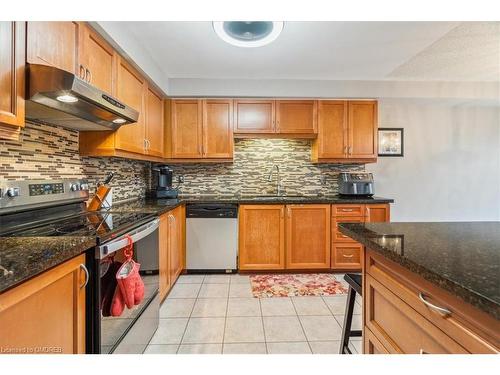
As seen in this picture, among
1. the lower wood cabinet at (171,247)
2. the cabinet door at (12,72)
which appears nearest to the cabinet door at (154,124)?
the lower wood cabinet at (171,247)

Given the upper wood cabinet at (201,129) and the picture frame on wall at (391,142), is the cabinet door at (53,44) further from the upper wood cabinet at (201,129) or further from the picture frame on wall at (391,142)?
the picture frame on wall at (391,142)

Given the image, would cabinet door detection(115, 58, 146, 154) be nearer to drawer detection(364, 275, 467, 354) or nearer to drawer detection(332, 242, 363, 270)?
drawer detection(364, 275, 467, 354)

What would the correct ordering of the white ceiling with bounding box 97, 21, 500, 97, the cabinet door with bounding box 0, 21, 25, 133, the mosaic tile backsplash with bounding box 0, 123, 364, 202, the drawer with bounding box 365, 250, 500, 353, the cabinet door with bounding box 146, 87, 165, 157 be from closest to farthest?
the drawer with bounding box 365, 250, 500, 353
the cabinet door with bounding box 0, 21, 25, 133
the white ceiling with bounding box 97, 21, 500, 97
the cabinet door with bounding box 146, 87, 165, 157
the mosaic tile backsplash with bounding box 0, 123, 364, 202

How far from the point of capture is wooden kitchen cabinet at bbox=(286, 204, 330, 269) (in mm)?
3131

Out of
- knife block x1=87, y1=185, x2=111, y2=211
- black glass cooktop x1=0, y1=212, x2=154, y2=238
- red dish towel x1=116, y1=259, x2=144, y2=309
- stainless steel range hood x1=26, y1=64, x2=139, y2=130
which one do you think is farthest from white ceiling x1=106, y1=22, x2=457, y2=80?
red dish towel x1=116, y1=259, x2=144, y2=309

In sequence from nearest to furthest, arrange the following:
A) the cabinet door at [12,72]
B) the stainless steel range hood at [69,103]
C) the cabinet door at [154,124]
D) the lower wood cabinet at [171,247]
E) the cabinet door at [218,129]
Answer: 1. the cabinet door at [12,72]
2. the stainless steel range hood at [69,103]
3. the lower wood cabinet at [171,247]
4. the cabinet door at [154,124]
5. the cabinet door at [218,129]

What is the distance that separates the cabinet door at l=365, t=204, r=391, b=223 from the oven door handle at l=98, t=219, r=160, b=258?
2.40m

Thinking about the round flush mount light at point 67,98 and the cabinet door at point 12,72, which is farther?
the round flush mount light at point 67,98

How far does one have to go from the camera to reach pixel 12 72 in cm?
112

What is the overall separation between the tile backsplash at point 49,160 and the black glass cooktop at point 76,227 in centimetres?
32

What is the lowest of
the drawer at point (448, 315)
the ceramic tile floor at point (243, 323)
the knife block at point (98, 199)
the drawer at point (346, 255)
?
the ceramic tile floor at point (243, 323)

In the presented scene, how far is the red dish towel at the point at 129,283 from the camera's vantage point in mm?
1305
